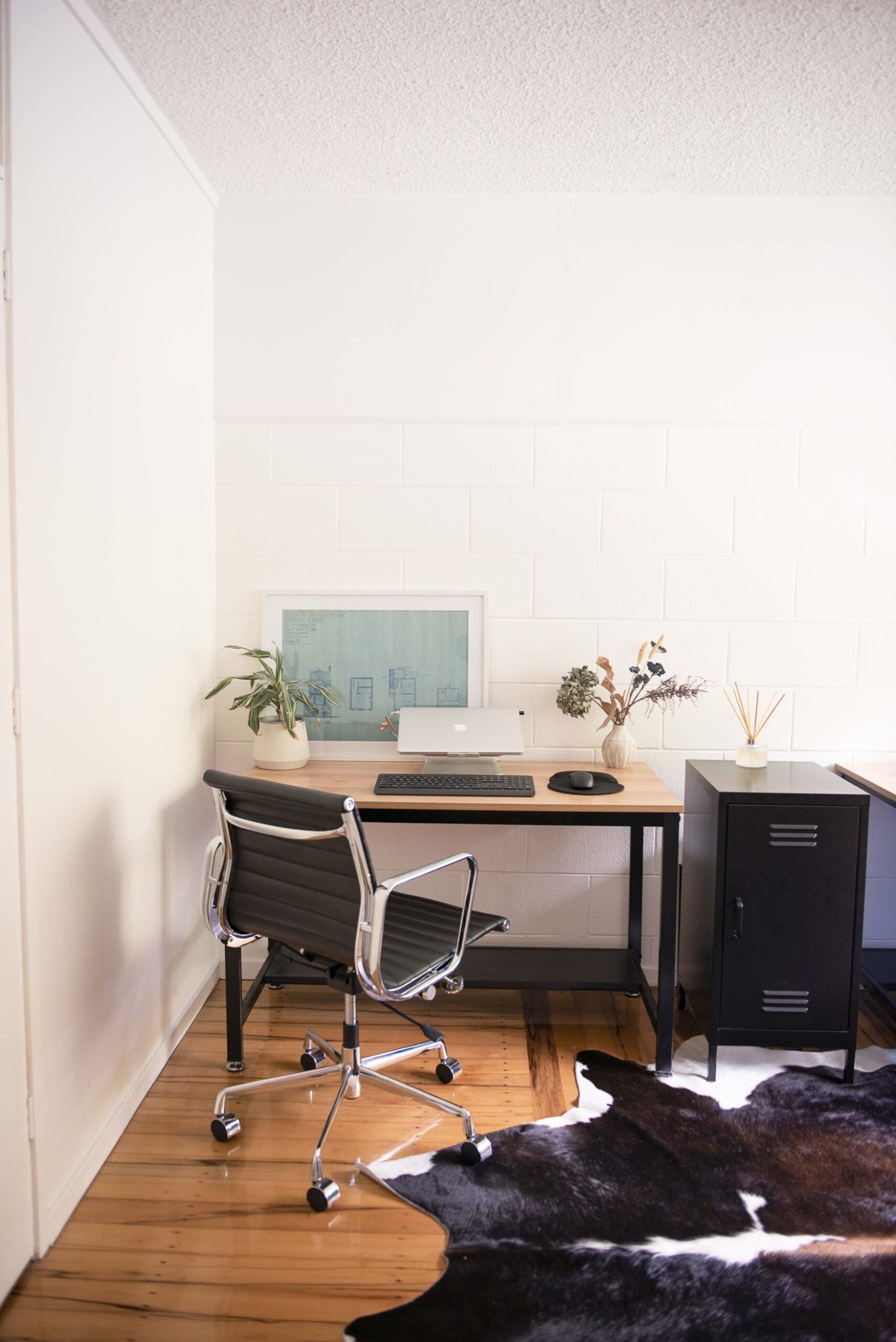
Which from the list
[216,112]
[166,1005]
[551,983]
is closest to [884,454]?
[551,983]

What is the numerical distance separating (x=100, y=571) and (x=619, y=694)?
5.72 ft

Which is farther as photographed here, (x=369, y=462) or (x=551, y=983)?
(x=369, y=462)

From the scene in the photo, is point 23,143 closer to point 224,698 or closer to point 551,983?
point 224,698

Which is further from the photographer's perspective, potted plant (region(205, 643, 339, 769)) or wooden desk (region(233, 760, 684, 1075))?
potted plant (region(205, 643, 339, 769))

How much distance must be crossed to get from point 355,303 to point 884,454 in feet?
6.29

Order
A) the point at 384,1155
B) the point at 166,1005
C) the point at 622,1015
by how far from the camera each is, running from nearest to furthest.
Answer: the point at 384,1155, the point at 166,1005, the point at 622,1015

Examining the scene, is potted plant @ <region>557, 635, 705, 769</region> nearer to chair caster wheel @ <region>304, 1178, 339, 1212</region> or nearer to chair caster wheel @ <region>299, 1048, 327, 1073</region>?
chair caster wheel @ <region>299, 1048, 327, 1073</region>

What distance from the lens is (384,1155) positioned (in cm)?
228

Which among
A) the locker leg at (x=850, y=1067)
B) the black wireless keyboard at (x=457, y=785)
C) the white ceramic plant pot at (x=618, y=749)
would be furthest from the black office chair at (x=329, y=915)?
the locker leg at (x=850, y=1067)

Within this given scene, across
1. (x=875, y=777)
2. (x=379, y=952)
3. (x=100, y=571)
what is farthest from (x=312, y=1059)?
(x=875, y=777)

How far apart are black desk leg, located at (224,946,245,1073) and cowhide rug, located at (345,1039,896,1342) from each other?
63 centimetres

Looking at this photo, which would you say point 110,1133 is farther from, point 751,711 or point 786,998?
point 751,711

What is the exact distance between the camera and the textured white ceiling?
208cm

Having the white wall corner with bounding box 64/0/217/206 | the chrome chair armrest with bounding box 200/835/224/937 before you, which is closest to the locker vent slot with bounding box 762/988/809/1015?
the chrome chair armrest with bounding box 200/835/224/937
